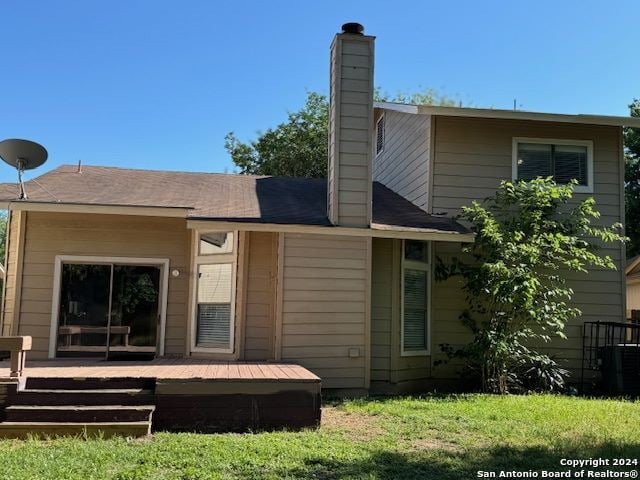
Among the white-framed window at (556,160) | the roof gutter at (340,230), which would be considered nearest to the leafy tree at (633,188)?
the white-framed window at (556,160)

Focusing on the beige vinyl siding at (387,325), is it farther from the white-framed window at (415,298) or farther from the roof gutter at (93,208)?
the roof gutter at (93,208)

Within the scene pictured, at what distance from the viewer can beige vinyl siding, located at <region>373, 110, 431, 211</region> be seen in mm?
10094

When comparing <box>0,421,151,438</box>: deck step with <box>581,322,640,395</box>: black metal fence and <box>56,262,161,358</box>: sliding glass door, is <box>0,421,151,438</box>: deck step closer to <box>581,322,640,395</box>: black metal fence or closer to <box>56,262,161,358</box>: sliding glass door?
<box>56,262,161,358</box>: sliding glass door

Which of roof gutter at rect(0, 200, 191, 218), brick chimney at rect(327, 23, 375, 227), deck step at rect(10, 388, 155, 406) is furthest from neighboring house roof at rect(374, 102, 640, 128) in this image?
deck step at rect(10, 388, 155, 406)

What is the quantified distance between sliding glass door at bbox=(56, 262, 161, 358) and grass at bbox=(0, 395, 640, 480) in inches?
135

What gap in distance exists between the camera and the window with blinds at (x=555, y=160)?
396 inches

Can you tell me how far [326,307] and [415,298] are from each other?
169cm

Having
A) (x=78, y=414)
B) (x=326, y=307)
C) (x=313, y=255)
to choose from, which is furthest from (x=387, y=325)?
(x=78, y=414)

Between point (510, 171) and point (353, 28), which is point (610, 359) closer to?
point (510, 171)

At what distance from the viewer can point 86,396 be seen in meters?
6.17

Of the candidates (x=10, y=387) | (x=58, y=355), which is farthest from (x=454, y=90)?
(x=10, y=387)

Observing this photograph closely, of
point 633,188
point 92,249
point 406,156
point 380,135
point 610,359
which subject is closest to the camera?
point 92,249

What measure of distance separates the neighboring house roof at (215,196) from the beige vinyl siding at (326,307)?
17.3 inches

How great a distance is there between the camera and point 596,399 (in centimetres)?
843
